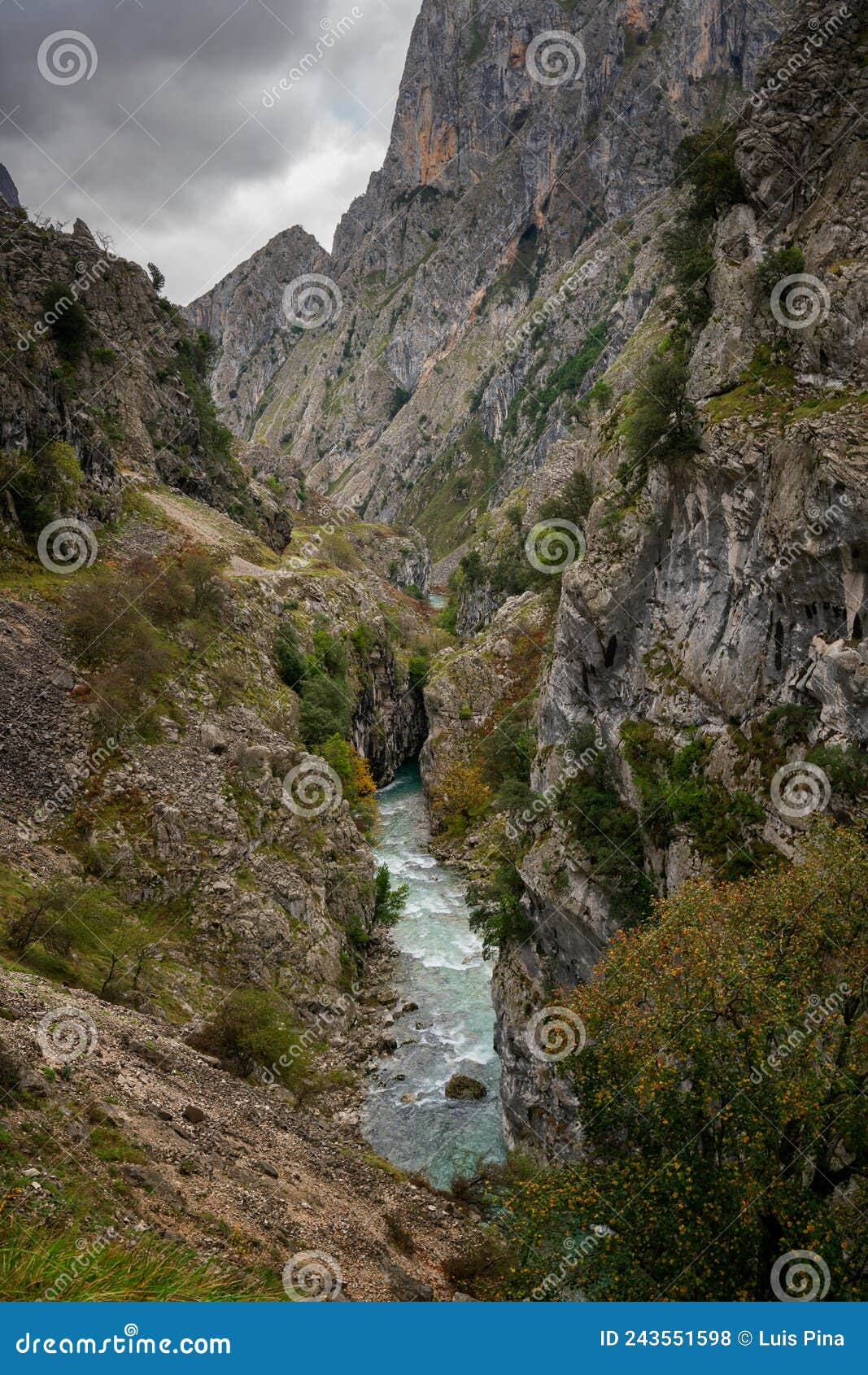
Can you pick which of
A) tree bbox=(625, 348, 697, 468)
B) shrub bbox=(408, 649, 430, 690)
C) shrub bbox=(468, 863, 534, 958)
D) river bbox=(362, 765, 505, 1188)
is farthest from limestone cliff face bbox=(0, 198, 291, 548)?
river bbox=(362, 765, 505, 1188)

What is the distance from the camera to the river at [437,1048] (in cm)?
3066

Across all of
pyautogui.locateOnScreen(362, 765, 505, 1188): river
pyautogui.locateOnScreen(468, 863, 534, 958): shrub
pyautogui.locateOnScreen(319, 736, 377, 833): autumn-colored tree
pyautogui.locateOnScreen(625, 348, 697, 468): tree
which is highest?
pyautogui.locateOnScreen(625, 348, 697, 468): tree

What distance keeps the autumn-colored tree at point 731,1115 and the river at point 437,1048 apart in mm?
16056

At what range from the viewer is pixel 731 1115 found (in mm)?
13453

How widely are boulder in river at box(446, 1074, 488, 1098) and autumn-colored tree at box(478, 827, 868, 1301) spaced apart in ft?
62.7

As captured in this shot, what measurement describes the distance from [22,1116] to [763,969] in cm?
1405

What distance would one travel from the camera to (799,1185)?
13.6 m

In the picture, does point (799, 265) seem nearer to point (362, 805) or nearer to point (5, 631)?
point (5, 631)

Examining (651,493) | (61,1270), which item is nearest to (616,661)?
(651,493)

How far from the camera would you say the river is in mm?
30656

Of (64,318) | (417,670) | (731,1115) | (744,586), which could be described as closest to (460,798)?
(417,670)

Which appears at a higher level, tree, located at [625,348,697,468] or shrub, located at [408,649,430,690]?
tree, located at [625,348,697,468]

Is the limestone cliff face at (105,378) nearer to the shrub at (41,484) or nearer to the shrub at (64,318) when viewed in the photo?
the shrub at (64,318)

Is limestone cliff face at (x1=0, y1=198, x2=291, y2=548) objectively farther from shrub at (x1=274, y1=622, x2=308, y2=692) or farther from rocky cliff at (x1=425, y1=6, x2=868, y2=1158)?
rocky cliff at (x1=425, y1=6, x2=868, y2=1158)
